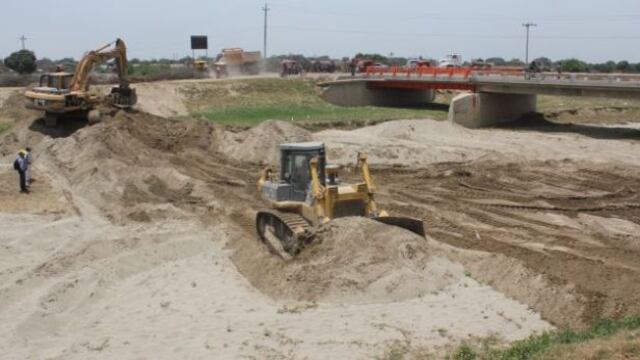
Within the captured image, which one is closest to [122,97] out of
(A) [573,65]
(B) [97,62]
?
(B) [97,62]

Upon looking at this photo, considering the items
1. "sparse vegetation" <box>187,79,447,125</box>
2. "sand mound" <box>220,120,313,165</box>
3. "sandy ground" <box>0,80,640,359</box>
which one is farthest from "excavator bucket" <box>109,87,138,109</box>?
"sand mound" <box>220,120,313,165</box>

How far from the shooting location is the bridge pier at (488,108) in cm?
4347

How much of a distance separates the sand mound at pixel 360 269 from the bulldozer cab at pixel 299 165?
1.78 meters

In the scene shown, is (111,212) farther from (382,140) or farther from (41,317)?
(382,140)

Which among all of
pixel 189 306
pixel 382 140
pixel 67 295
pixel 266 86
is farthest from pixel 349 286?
pixel 266 86

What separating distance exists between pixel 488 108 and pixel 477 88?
1.33 metres

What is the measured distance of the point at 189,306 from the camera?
47.3 feet

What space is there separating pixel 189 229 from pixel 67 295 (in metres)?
5.13

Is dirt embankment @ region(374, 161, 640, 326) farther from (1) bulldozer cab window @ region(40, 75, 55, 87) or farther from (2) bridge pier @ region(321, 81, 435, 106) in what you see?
(2) bridge pier @ region(321, 81, 435, 106)

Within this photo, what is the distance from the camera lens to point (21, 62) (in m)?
68.6

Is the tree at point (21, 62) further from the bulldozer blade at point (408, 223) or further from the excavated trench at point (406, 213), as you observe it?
the bulldozer blade at point (408, 223)

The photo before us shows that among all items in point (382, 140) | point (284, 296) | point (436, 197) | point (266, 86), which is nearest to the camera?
point (284, 296)

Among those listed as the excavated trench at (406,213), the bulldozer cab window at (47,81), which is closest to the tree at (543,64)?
the excavated trench at (406,213)

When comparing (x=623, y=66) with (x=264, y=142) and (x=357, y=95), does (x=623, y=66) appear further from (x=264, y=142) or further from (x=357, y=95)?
(x=264, y=142)
